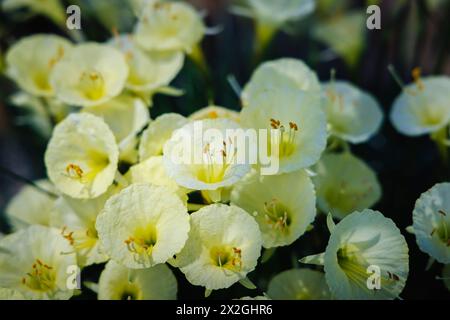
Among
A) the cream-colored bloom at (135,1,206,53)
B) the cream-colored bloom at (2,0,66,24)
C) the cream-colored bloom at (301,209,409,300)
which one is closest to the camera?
→ the cream-colored bloom at (301,209,409,300)

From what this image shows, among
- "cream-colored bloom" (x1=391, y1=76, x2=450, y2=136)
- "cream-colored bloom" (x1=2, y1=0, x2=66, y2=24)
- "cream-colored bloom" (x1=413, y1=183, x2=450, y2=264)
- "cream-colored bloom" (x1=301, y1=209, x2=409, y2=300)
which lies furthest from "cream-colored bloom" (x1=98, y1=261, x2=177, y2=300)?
"cream-colored bloom" (x1=2, y1=0, x2=66, y2=24)

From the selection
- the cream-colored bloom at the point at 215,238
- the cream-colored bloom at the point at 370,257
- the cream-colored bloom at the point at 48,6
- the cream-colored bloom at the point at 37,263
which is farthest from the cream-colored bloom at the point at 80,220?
the cream-colored bloom at the point at 48,6

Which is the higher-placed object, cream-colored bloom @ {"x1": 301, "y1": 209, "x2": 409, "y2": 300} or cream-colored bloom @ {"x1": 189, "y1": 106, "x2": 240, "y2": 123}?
cream-colored bloom @ {"x1": 189, "y1": 106, "x2": 240, "y2": 123}

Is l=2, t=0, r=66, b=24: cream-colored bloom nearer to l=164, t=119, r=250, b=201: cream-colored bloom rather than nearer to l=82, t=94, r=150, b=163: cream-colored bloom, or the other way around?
l=82, t=94, r=150, b=163: cream-colored bloom

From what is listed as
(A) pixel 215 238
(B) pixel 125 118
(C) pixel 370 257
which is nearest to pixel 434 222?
(C) pixel 370 257

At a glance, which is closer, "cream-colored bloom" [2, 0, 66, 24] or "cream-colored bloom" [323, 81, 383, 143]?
"cream-colored bloom" [323, 81, 383, 143]

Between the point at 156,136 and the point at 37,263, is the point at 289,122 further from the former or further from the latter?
the point at 37,263
